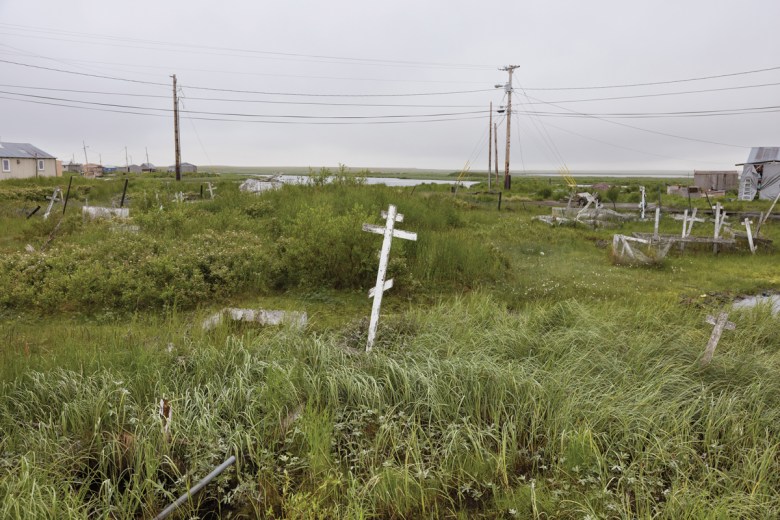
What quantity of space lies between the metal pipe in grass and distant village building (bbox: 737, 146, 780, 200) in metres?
38.2

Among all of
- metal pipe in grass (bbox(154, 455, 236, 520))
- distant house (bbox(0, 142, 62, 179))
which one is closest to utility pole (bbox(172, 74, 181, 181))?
distant house (bbox(0, 142, 62, 179))

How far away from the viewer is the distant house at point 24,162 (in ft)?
151

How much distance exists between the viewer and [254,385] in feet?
13.5

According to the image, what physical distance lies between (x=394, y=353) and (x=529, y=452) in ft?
5.44

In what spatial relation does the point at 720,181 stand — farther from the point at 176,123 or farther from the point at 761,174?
the point at 176,123

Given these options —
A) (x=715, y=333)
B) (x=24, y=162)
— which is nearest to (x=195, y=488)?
(x=715, y=333)

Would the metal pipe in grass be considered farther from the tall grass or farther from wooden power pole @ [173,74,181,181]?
wooden power pole @ [173,74,181,181]

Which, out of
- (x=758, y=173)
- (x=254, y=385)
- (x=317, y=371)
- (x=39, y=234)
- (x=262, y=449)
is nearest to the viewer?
(x=262, y=449)

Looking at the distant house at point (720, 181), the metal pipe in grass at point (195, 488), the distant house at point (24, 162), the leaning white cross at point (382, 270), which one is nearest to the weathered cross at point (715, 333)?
the leaning white cross at point (382, 270)

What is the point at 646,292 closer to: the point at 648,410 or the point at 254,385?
the point at 648,410

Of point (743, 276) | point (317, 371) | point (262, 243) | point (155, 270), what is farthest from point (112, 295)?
point (743, 276)

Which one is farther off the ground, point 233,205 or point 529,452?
point 233,205

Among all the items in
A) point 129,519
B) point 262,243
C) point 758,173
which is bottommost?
point 129,519

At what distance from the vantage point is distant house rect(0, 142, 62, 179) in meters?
46.1
